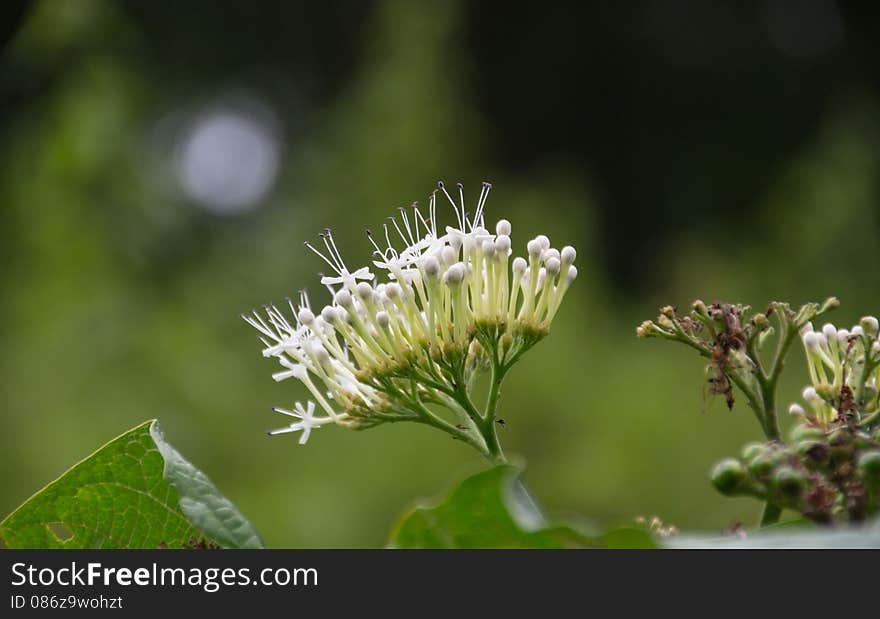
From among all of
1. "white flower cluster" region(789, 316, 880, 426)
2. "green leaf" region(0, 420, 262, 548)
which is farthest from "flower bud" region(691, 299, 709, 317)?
"green leaf" region(0, 420, 262, 548)

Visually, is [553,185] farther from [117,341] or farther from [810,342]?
[810,342]

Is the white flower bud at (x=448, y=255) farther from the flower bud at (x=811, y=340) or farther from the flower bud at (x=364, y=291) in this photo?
the flower bud at (x=811, y=340)

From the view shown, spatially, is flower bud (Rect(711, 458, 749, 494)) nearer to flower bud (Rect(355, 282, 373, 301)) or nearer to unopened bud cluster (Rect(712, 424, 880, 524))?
unopened bud cluster (Rect(712, 424, 880, 524))

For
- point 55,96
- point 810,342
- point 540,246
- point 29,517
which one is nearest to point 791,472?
point 810,342

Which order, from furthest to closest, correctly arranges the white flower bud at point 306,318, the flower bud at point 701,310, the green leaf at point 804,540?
the white flower bud at point 306,318
the flower bud at point 701,310
the green leaf at point 804,540

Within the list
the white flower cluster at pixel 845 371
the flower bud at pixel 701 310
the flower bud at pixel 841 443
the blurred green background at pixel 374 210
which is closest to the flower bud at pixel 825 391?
the white flower cluster at pixel 845 371
